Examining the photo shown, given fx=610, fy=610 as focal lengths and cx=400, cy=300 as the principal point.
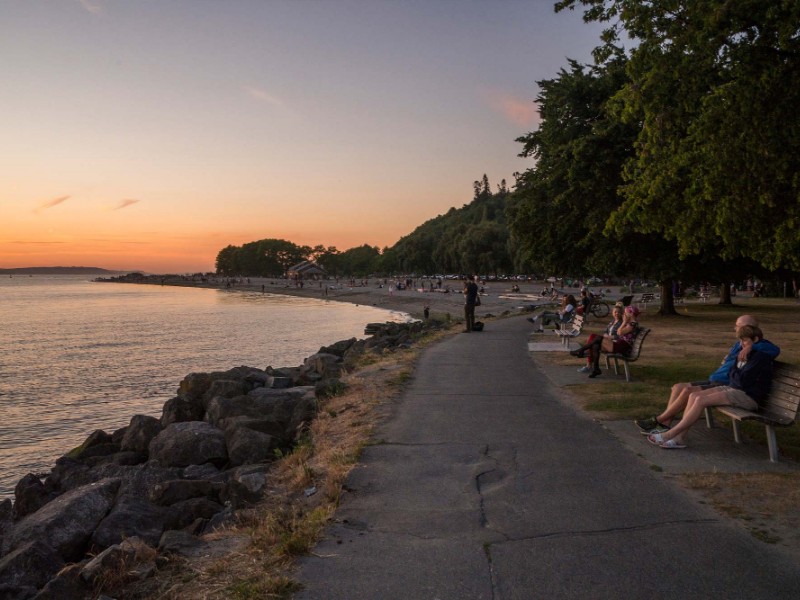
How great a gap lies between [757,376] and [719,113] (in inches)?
204

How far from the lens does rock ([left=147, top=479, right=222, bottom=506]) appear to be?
7.29m

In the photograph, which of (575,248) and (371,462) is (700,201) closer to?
(371,462)

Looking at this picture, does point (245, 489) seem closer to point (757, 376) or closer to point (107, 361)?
point (757, 376)

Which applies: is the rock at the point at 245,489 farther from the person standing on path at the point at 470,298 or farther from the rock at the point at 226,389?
the person standing on path at the point at 470,298

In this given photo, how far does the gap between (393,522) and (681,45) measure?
30.1ft

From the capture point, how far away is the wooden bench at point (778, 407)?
643 centimetres

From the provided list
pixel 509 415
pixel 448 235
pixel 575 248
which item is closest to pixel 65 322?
pixel 575 248

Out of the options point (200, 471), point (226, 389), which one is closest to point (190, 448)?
point (200, 471)

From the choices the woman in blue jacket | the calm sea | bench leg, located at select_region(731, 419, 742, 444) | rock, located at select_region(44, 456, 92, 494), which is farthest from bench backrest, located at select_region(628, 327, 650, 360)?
the calm sea

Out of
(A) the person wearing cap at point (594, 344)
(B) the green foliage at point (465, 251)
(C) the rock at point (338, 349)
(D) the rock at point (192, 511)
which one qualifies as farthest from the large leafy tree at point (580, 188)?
(B) the green foliage at point (465, 251)

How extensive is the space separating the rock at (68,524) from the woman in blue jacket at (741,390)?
657cm

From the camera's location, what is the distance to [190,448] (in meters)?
9.81

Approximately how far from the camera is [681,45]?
33.2 feet

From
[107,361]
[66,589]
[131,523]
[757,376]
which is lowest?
[107,361]
